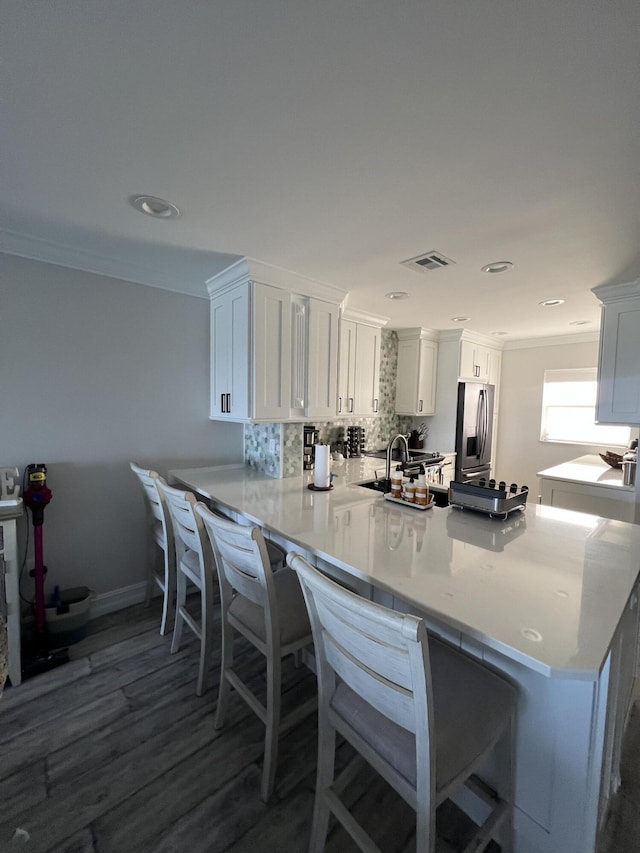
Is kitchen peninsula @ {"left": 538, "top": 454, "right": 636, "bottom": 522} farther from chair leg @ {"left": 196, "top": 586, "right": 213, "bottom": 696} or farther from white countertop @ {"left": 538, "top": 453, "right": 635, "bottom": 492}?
chair leg @ {"left": 196, "top": 586, "right": 213, "bottom": 696}

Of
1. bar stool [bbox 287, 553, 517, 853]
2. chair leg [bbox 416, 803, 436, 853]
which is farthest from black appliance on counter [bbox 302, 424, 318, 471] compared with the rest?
chair leg [bbox 416, 803, 436, 853]

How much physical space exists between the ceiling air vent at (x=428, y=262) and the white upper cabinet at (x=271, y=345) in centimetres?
67

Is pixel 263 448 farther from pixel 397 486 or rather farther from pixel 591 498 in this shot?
pixel 591 498

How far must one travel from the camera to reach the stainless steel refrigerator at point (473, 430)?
14.0 ft

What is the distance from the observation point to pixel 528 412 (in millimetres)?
4809

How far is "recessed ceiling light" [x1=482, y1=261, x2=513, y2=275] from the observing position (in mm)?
2146

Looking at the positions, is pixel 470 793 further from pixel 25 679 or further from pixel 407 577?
pixel 25 679

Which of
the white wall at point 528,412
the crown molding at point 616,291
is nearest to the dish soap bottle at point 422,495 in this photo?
the crown molding at point 616,291

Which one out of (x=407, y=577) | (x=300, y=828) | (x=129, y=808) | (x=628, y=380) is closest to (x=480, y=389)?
(x=628, y=380)

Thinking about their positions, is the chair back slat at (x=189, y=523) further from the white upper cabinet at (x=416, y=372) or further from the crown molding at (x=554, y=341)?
the crown molding at (x=554, y=341)

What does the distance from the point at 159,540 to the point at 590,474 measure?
12.4ft

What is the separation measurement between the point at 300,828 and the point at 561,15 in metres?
2.45

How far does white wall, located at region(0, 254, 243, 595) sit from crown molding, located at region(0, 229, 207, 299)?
4 centimetres

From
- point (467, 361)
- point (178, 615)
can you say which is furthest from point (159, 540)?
point (467, 361)
